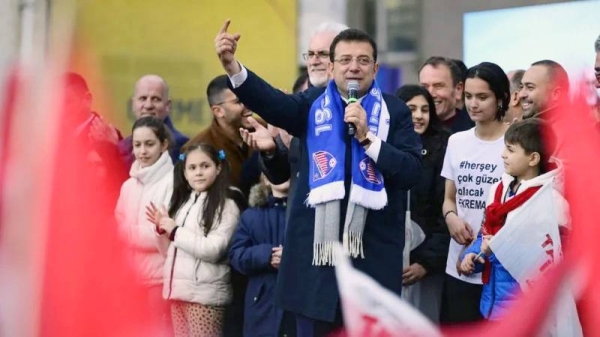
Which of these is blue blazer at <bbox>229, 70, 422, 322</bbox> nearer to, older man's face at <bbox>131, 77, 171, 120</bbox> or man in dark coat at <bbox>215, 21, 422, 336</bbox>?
man in dark coat at <bbox>215, 21, 422, 336</bbox>

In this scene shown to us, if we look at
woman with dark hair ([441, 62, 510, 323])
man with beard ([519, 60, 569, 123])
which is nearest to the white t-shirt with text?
woman with dark hair ([441, 62, 510, 323])

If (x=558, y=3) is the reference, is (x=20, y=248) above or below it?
below

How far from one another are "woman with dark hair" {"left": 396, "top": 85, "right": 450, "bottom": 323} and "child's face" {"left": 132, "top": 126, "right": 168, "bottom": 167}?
1429 mm

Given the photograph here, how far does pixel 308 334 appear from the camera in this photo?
449 centimetres

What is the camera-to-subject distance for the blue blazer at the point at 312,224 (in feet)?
14.5

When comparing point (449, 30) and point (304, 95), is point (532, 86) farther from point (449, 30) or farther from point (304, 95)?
point (449, 30)

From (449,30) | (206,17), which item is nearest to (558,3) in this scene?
(449,30)

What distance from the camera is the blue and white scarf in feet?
14.5

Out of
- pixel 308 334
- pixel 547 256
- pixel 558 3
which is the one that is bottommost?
pixel 308 334

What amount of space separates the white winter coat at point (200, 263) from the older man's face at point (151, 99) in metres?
1.28

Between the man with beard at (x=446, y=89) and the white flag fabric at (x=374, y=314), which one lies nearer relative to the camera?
the white flag fabric at (x=374, y=314)

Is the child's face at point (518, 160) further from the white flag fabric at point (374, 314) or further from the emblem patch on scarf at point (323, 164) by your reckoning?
the white flag fabric at point (374, 314)

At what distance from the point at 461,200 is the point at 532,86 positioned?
0.63 meters

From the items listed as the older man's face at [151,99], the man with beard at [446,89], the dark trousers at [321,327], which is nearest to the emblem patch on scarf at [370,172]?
the dark trousers at [321,327]
